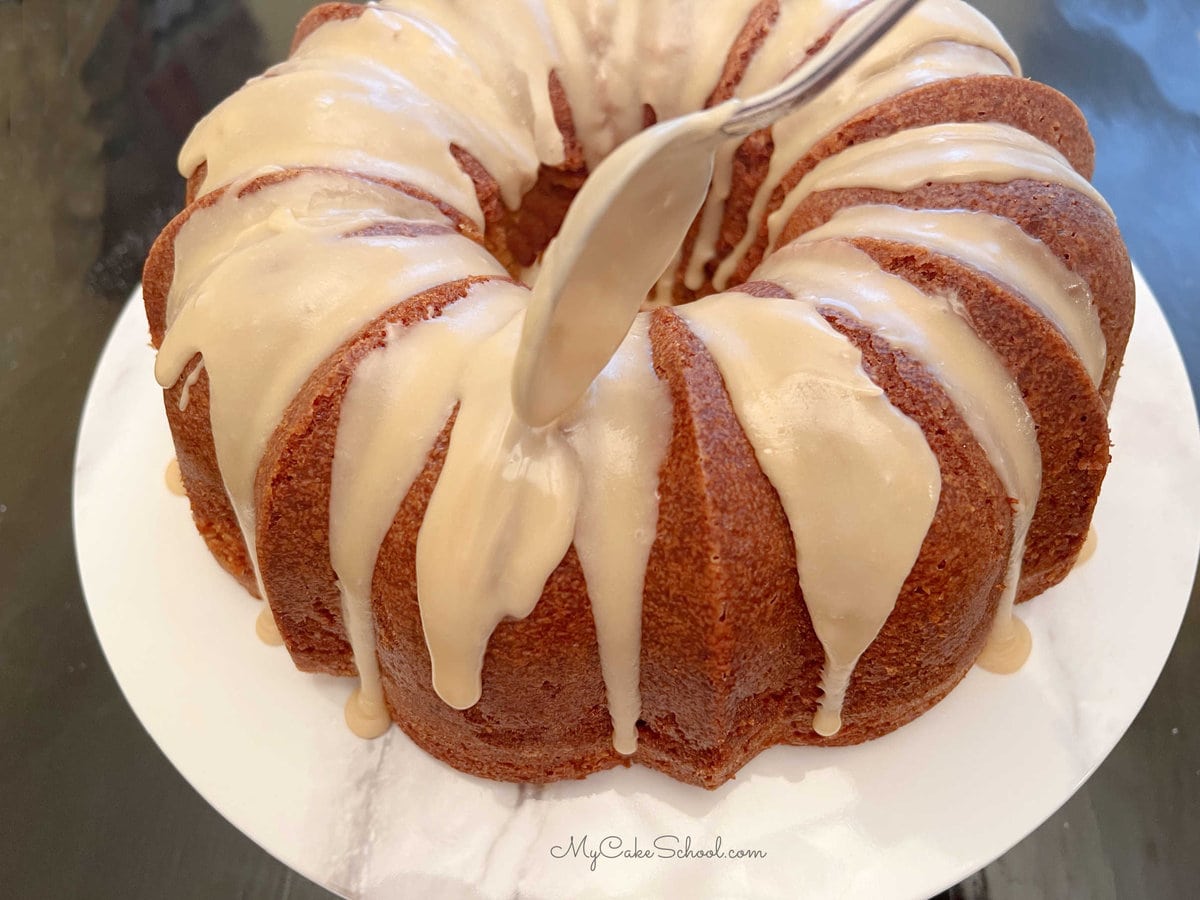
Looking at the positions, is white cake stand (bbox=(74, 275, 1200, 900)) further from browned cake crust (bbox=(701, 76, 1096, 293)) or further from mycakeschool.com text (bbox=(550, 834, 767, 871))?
browned cake crust (bbox=(701, 76, 1096, 293))

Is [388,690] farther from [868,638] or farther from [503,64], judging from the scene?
[503,64]

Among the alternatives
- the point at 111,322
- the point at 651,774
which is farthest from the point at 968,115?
the point at 111,322

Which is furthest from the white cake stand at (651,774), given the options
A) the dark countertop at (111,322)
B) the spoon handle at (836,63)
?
the spoon handle at (836,63)

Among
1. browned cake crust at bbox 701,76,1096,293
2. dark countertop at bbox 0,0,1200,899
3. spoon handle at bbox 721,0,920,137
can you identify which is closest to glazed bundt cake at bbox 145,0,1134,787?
browned cake crust at bbox 701,76,1096,293

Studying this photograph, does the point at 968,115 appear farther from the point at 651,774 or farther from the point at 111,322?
the point at 111,322

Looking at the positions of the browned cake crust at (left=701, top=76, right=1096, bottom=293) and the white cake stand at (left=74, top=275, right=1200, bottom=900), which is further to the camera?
the browned cake crust at (left=701, top=76, right=1096, bottom=293)

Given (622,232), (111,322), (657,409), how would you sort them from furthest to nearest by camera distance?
(111,322), (657,409), (622,232)
